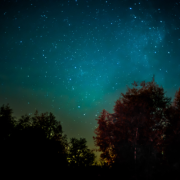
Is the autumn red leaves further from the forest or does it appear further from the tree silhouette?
the tree silhouette

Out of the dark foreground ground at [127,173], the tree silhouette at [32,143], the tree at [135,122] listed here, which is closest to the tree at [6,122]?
the tree silhouette at [32,143]

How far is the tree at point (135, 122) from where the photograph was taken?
13.3m

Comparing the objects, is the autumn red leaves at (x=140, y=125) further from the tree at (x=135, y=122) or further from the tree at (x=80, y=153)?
the tree at (x=80, y=153)

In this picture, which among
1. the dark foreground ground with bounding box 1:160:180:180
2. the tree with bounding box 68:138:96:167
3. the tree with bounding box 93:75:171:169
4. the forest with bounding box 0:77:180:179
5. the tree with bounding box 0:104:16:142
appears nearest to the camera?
the dark foreground ground with bounding box 1:160:180:180

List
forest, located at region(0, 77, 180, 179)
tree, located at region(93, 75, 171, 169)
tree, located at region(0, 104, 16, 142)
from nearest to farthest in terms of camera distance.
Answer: forest, located at region(0, 77, 180, 179) < tree, located at region(93, 75, 171, 169) < tree, located at region(0, 104, 16, 142)

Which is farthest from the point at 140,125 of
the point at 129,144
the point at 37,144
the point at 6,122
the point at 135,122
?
the point at 6,122

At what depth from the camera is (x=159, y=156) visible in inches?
485

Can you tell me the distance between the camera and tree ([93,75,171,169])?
1328 centimetres

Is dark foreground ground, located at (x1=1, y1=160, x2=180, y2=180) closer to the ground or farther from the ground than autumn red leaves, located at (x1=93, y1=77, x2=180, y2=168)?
closer to the ground

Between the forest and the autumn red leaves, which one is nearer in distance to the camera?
the forest

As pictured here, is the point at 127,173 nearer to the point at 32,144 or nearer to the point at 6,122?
the point at 32,144

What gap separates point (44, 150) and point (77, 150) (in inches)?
689

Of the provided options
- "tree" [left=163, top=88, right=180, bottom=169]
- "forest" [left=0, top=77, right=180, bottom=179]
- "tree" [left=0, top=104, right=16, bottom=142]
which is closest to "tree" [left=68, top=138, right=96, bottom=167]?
"forest" [left=0, top=77, right=180, bottom=179]

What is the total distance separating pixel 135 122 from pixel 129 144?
96.3 inches
